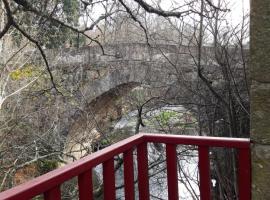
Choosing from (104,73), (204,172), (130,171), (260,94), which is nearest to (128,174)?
(130,171)

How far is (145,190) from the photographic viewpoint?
2.10m

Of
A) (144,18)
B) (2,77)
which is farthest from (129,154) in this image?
(2,77)

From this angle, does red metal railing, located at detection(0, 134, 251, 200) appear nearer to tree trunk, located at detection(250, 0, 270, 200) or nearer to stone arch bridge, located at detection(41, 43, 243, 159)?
tree trunk, located at detection(250, 0, 270, 200)

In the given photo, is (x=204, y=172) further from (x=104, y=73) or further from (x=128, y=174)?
(x=104, y=73)

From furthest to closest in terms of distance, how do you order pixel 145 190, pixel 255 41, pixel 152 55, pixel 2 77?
pixel 2 77, pixel 152 55, pixel 145 190, pixel 255 41

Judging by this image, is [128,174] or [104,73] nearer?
[128,174]

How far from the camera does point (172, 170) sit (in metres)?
2.06

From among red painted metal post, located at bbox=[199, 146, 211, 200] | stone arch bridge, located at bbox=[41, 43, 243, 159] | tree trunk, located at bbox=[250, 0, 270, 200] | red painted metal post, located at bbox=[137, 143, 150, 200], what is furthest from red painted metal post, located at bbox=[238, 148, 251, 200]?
stone arch bridge, located at bbox=[41, 43, 243, 159]

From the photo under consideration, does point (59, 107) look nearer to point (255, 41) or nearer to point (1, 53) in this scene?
point (1, 53)

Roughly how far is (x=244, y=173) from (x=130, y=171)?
1.76 ft

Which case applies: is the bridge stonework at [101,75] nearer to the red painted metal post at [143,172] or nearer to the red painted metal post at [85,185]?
the red painted metal post at [143,172]

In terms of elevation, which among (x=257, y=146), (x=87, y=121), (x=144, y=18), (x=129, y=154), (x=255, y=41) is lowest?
(x=87, y=121)

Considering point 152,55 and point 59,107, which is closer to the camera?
point 152,55

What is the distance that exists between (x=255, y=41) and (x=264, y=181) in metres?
0.40
